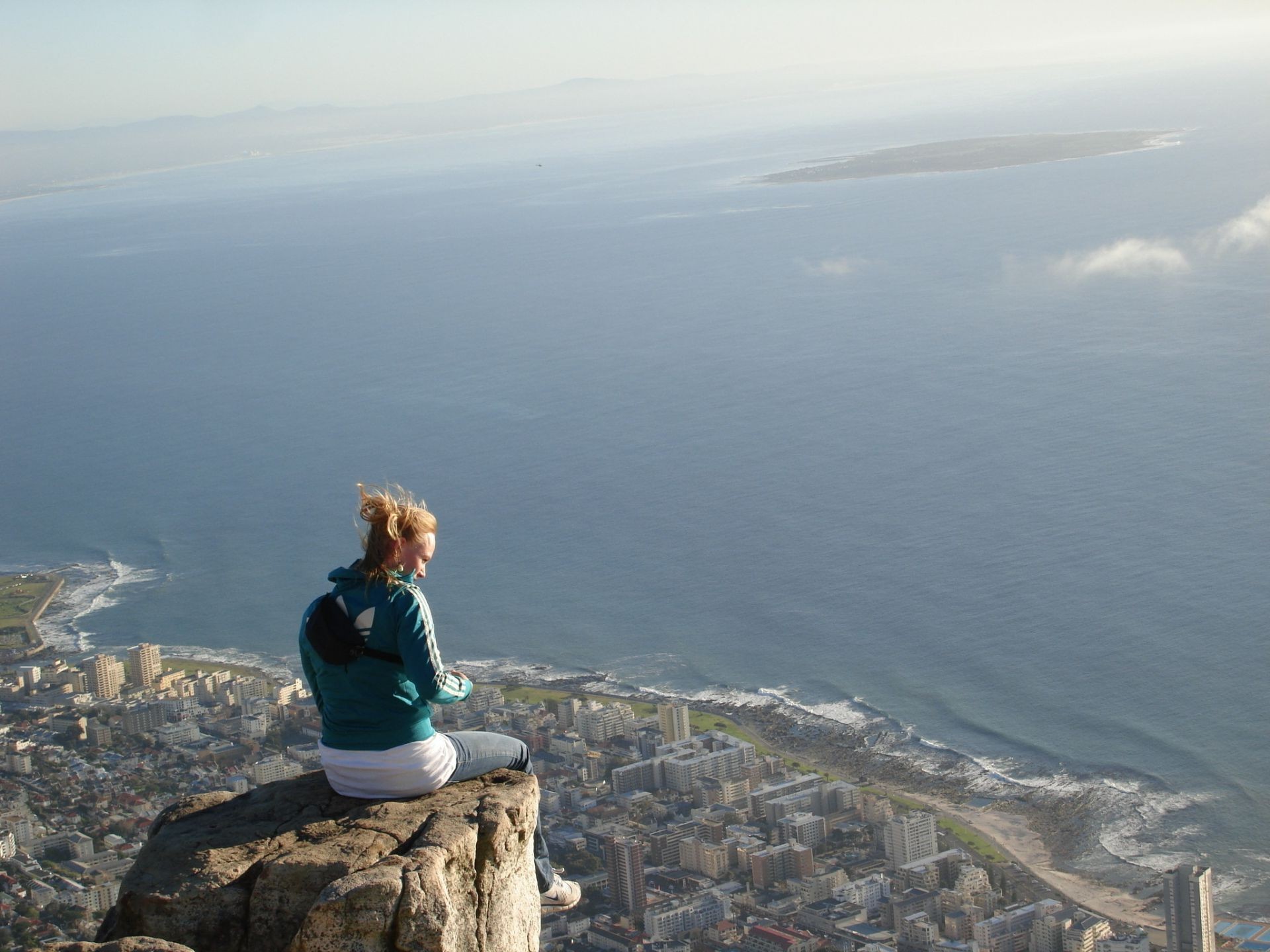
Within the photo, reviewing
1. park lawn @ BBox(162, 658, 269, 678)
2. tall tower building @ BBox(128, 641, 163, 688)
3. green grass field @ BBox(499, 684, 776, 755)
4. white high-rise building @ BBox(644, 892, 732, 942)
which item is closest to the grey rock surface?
white high-rise building @ BBox(644, 892, 732, 942)

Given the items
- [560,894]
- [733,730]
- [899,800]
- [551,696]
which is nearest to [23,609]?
[551,696]

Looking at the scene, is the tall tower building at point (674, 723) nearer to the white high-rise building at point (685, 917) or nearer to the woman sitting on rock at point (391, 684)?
the white high-rise building at point (685, 917)

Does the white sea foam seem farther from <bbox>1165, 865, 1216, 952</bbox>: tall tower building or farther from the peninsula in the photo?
<bbox>1165, 865, 1216, 952</bbox>: tall tower building

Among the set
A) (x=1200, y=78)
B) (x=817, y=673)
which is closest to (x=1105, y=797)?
(x=817, y=673)

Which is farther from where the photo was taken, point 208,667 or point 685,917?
point 208,667

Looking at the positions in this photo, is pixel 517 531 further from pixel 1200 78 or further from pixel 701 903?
pixel 1200 78

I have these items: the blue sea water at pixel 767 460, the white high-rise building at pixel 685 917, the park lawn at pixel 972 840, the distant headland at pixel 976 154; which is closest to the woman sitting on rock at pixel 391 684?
the white high-rise building at pixel 685 917

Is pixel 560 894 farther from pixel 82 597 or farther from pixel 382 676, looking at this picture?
pixel 82 597
